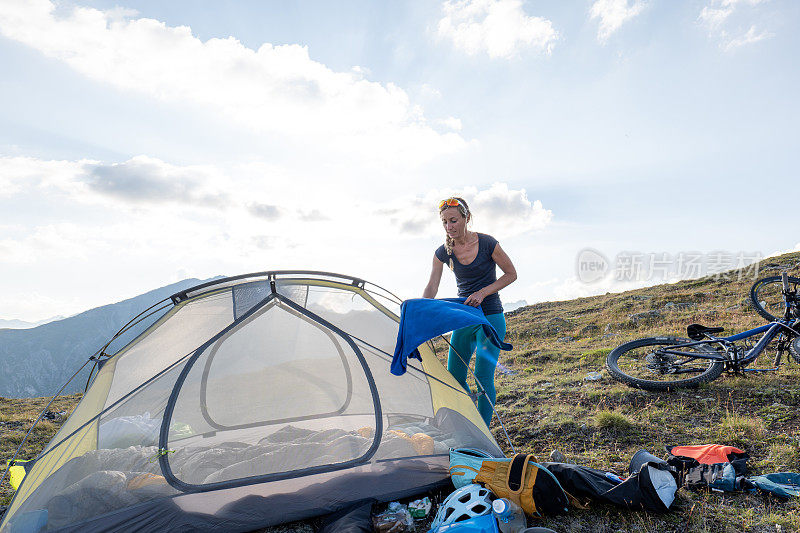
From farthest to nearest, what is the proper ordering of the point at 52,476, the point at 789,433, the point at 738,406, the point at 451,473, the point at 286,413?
1. the point at 738,406
2. the point at 286,413
3. the point at 789,433
4. the point at 451,473
5. the point at 52,476

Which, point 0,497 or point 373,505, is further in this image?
point 0,497

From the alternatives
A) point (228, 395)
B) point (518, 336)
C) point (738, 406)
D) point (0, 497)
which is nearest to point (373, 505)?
point (228, 395)

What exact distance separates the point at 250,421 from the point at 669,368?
662cm

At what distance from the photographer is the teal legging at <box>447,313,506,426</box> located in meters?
4.98

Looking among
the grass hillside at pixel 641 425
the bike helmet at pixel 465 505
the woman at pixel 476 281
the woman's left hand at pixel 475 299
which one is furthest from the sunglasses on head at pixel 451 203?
the grass hillside at pixel 641 425

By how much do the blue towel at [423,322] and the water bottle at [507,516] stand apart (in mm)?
1449

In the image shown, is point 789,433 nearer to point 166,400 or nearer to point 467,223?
point 467,223

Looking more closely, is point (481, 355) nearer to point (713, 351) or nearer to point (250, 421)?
point (250, 421)

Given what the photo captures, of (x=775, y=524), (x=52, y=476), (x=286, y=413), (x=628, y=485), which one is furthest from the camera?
(x=286, y=413)

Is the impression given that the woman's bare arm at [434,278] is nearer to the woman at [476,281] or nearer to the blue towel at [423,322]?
the woman at [476,281]

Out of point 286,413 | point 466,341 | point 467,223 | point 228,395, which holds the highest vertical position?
point 467,223

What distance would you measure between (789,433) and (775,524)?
2260 millimetres

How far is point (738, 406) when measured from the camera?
5.93 metres

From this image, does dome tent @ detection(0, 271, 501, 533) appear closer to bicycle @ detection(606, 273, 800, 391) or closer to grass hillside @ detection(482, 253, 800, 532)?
grass hillside @ detection(482, 253, 800, 532)
